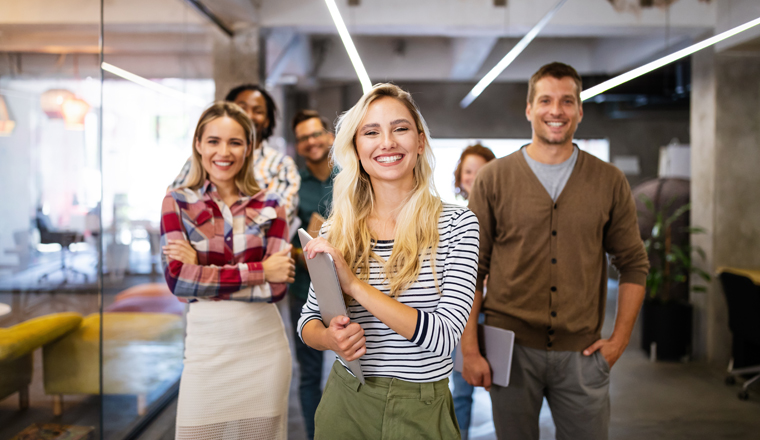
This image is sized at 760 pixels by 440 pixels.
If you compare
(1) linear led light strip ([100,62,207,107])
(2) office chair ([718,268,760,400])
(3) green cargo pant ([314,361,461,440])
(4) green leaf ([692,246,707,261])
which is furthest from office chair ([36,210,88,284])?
(4) green leaf ([692,246,707,261])

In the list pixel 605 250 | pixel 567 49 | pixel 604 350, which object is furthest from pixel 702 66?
pixel 604 350

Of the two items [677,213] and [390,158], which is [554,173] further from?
[677,213]

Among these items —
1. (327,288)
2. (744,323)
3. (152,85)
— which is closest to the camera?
(327,288)

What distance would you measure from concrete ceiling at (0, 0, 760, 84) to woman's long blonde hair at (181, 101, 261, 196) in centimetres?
85

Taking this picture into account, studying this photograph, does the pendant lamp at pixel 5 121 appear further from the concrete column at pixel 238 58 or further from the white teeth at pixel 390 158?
the concrete column at pixel 238 58

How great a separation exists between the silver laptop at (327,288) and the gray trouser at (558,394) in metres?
0.84

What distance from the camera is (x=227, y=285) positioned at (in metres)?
1.74

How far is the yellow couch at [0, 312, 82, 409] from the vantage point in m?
2.04

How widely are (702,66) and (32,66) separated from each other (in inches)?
196

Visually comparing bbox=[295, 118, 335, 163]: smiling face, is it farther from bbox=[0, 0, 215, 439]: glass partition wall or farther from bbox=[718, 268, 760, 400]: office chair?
bbox=[718, 268, 760, 400]: office chair

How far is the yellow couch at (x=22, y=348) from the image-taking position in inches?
80.5

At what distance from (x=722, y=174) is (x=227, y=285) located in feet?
14.5

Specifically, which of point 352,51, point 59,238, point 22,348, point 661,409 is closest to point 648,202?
point 661,409

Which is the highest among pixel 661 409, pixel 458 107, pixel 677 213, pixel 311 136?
pixel 458 107
